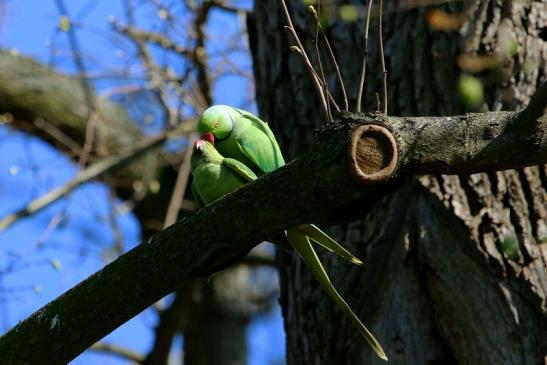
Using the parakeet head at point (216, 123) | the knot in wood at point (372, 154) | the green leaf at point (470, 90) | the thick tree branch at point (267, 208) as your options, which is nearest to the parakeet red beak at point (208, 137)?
the parakeet head at point (216, 123)

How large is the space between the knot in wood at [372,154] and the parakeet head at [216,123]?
2.45 ft

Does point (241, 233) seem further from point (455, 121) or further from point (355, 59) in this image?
point (355, 59)

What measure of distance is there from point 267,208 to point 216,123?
0.67m

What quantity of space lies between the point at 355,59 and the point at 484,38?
1.79 feet

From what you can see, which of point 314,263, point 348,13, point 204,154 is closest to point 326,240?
point 314,263

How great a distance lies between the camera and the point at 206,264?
2.35 meters

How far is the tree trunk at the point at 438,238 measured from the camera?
117 inches

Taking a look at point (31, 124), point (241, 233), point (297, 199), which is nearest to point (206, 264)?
point (241, 233)

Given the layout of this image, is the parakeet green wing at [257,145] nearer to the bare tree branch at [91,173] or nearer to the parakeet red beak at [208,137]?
the parakeet red beak at [208,137]

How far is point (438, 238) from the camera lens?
10.1 feet

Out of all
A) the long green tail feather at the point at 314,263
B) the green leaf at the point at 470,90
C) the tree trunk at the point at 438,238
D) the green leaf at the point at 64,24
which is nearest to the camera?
the long green tail feather at the point at 314,263

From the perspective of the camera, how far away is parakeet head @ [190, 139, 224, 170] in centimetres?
273

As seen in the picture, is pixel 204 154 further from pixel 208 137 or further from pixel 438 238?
pixel 438 238

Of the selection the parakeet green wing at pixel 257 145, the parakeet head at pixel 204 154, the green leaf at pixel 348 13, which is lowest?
the parakeet head at pixel 204 154
